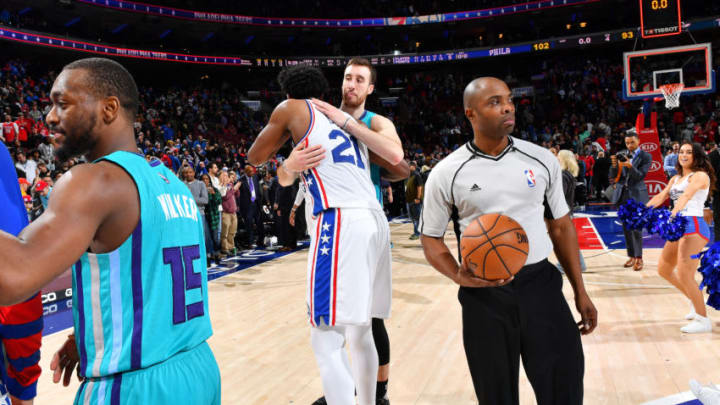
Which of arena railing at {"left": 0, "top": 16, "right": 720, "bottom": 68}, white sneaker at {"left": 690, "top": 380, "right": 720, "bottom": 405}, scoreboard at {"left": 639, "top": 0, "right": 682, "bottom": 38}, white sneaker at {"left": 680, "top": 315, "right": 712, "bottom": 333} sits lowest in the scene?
white sneaker at {"left": 680, "top": 315, "right": 712, "bottom": 333}

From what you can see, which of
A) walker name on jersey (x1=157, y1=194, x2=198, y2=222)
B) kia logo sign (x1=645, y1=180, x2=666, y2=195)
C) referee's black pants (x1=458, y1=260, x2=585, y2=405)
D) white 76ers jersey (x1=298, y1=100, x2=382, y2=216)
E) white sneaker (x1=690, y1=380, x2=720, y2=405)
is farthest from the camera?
kia logo sign (x1=645, y1=180, x2=666, y2=195)

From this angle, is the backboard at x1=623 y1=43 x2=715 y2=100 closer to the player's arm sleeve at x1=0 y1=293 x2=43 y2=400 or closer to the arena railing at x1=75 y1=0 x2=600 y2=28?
the arena railing at x1=75 y1=0 x2=600 y2=28

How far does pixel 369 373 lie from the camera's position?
8.43ft

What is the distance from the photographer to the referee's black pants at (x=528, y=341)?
2.11 meters

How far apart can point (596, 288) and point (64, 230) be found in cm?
610

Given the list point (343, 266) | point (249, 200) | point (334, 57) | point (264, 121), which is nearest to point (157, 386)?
point (343, 266)

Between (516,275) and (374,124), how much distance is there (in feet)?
3.82

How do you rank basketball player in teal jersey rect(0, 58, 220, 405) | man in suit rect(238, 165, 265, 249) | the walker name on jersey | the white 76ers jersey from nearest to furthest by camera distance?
basketball player in teal jersey rect(0, 58, 220, 405) → the walker name on jersey → the white 76ers jersey → man in suit rect(238, 165, 265, 249)

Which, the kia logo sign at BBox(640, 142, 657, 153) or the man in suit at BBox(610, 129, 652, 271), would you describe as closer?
the man in suit at BBox(610, 129, 652, 271)

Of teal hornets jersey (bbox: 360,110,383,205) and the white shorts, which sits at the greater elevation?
teal hornets jersey (bbox: 360,110,383,205)

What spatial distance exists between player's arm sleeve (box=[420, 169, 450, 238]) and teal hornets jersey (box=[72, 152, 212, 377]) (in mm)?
1209

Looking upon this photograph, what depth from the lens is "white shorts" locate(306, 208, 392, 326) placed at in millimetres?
2324

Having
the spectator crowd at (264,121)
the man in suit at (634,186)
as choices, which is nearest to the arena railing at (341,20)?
the spectator crowd at (264,121)

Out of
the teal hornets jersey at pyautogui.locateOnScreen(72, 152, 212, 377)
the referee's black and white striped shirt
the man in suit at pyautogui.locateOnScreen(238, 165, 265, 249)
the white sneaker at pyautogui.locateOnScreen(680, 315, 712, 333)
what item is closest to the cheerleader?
the white sneaker at pyautogui.locateOnScreen(680, 315, 712, 333)
